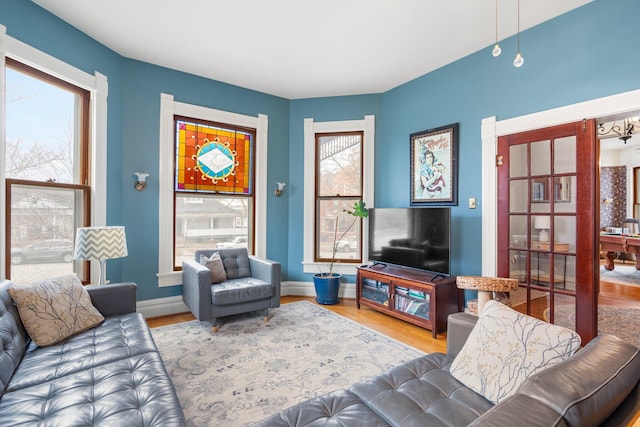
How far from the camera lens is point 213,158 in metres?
4.10

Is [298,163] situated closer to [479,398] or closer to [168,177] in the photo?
[168,177]

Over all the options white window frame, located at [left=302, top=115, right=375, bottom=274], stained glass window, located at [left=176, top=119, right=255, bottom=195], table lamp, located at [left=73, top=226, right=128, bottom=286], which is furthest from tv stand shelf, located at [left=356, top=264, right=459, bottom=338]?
table lamp, located at [left=73, top=226, right=128, bottom=286]

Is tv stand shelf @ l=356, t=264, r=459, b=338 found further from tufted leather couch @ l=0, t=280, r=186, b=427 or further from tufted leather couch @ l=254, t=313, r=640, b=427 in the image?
tufted leather couch @ l=0, t=280, r=186, b=427

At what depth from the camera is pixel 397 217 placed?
147 inches

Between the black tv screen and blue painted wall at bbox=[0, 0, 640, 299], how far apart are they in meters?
0.35

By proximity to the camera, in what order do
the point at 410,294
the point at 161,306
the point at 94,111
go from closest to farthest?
the point at 94,111
the point at 410,294
the point at 161,306

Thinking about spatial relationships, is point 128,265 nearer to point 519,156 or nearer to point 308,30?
point 308,30

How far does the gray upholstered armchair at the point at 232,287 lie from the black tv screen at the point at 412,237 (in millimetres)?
1338

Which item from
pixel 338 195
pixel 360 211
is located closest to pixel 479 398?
pixel 360 211

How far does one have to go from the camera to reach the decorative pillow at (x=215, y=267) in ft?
11.4

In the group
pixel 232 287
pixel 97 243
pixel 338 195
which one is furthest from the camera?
pixel 338 195

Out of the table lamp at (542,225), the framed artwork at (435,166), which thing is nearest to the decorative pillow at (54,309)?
the framed artwork at (435,166)

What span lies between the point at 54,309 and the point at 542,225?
12.6 ft

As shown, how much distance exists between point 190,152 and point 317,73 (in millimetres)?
1868
